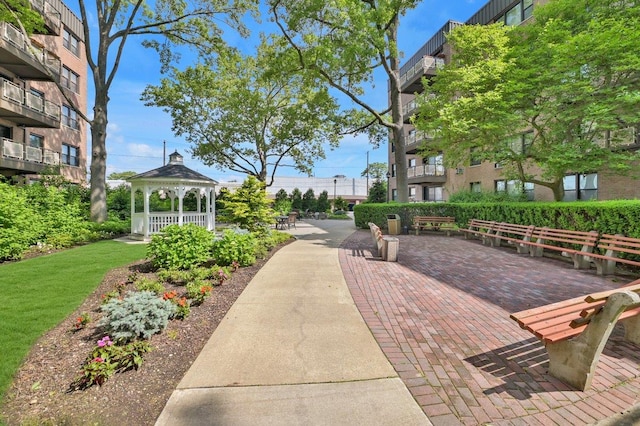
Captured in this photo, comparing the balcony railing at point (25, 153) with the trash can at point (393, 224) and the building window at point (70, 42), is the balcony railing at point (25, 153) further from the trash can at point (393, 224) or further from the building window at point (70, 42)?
the trash can at point (393, 224)

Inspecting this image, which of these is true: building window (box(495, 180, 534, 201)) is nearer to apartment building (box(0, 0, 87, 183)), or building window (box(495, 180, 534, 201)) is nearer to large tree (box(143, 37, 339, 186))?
large tree (box(143, 37, 339, 186))

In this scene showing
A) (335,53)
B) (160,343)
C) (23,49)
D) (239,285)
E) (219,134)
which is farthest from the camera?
(219,134)

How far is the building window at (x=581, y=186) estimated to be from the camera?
14.5m

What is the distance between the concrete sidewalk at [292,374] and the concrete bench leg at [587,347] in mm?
1538

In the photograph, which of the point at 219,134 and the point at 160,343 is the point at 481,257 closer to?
the point at 160,343

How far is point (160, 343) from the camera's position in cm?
358

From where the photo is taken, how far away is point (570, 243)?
8.28 metres

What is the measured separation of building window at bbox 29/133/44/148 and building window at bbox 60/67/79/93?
474 cm

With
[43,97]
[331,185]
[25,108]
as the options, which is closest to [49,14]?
[43,97]

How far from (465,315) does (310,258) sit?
5.04 metres

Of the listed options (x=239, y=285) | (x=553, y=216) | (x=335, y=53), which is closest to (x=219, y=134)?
(x=335, y=53)

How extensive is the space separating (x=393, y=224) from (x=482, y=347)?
1215cm

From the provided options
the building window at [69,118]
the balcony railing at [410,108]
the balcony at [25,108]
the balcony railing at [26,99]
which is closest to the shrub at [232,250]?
the balcony at [25,108]

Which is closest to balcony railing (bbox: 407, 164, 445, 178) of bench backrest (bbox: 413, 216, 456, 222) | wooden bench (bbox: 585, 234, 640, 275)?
bench backrest (bbox: 413, 216, 456, 222)
